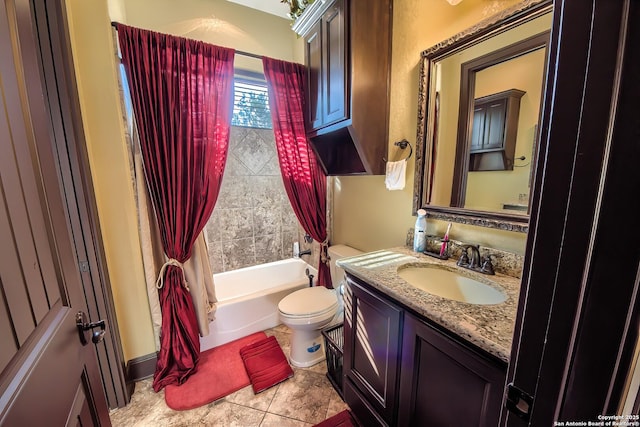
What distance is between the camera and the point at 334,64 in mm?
1594

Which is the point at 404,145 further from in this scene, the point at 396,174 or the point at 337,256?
the point at 337,256

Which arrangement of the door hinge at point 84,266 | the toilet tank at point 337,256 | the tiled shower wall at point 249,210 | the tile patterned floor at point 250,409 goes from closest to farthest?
the door hinge at point 84,266 → the tile patterned floor at point 250,409 → the toilet tank at point 337,256 → the tiled shower wall at point 249,210

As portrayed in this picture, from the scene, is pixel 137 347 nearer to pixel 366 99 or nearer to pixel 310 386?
pixel 310 386

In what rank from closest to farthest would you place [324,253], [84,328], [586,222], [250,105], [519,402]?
[586,222]
[519,402]
[84,328]
[324,253]
[250,105]

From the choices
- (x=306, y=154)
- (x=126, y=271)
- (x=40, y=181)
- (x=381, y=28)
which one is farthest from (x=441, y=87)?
(x=126, y=271)

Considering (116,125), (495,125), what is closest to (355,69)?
(495,125)

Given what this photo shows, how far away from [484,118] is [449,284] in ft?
2.77

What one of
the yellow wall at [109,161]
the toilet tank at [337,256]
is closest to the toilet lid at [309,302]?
the toilet tank at [337,256]

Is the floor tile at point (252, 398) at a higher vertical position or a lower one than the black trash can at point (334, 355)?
lower

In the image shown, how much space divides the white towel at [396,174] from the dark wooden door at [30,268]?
5.07ft

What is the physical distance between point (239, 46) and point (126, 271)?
79.1 inches

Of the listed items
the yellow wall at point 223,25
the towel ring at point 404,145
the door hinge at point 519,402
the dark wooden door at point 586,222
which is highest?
the yellow wall at point 223,25

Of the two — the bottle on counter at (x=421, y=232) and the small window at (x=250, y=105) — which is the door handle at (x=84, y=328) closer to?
the bottle on counter at (x=421, y=232)

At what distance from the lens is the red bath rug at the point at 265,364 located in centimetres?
171
